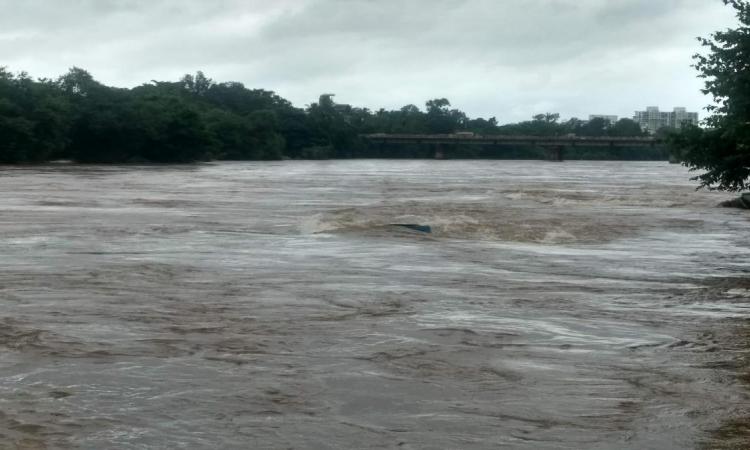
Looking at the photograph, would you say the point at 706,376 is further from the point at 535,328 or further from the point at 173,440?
the point at 173,440

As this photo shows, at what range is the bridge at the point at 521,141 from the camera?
151m

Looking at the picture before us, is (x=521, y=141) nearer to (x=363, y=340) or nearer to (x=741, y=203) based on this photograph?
(x=741, y=203)

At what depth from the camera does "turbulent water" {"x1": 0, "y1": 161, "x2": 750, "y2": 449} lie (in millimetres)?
7430

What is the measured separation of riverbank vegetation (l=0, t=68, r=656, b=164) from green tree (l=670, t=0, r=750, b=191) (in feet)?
191

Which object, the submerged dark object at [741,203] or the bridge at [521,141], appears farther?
the bridge at [521,141]

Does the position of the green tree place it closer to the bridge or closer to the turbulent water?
the turbulent water

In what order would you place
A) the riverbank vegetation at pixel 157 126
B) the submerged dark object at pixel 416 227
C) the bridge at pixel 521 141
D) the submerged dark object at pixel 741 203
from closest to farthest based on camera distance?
1. the submerged dark object at pixel 416 227
2. the submerged dark object at pixel 741 203
3. the riverbank vegetation at pixel 157 126
4. the bridge at pixel 521 141

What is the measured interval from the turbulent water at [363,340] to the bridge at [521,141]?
425ft

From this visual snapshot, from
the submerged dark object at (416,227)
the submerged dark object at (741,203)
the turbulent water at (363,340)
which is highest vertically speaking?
the turbulent water at (363,340)

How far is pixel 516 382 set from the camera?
29.1 ft

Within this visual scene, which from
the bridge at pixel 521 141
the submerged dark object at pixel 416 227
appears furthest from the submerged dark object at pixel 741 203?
the bridge at pixel 521 141

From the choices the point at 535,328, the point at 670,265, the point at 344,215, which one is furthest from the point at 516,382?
the point at 344,215

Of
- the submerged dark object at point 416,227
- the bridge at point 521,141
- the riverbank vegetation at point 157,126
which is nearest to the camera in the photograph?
the submerged dark object at point 416,227

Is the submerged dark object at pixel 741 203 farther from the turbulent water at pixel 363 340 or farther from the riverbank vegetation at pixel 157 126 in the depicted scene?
the riverbank vegetation at pixel 157 126
